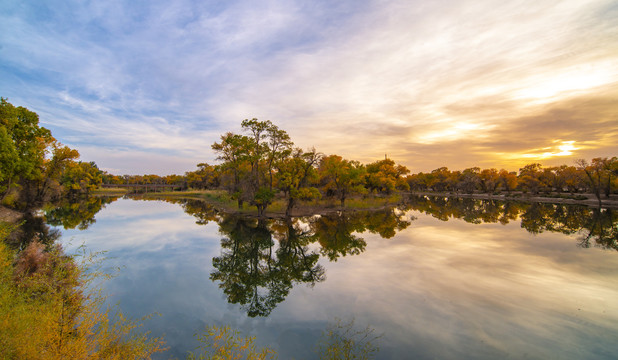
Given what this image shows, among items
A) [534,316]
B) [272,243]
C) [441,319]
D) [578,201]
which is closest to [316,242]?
[272,243]

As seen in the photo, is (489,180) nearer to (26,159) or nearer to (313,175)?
(313,175)

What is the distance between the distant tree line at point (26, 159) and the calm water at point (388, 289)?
12.2m

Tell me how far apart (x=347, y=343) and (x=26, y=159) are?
45.3 metres

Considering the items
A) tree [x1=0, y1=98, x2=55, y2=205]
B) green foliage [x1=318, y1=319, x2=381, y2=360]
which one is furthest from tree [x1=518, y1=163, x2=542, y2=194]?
tree [x1=0, y1=98, x2=55, y2=205]

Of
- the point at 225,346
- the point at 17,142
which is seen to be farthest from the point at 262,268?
the point at 17,142

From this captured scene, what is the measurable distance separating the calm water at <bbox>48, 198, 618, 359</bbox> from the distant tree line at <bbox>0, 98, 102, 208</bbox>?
1215 centimetres

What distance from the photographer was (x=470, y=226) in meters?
34.6

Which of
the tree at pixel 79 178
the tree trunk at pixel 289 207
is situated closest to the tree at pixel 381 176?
the tree trunk at pixel 289 207

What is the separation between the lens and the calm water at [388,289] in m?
9.59

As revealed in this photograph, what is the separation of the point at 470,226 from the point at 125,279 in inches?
1488

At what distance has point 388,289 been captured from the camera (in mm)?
14219

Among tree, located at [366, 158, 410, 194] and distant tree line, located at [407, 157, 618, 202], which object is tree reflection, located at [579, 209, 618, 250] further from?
tree, located at [366, 158, 410, 194]

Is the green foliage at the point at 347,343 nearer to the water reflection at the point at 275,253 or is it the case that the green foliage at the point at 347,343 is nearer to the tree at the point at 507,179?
the water reflection at the point at 275,253

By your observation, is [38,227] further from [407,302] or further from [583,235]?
[583,235]
